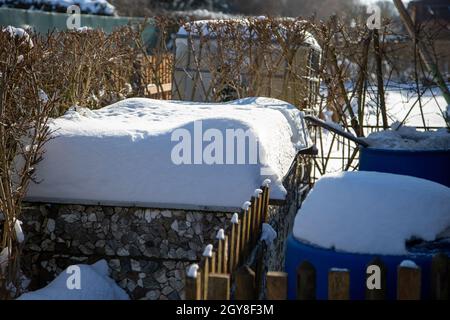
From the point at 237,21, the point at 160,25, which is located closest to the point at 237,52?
the point at 237,21

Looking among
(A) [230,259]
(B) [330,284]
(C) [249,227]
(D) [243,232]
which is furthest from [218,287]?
(C) [249,227]

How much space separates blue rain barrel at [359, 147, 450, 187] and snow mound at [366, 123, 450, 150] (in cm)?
10

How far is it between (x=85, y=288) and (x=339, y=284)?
7.24 ft

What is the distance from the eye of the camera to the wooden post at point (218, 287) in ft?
9.61

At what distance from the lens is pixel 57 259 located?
494 cm

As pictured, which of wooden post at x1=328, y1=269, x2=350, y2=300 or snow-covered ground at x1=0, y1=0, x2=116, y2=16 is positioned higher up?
snow-covered ground at x1=0, y1=0, x2=116, y2=16

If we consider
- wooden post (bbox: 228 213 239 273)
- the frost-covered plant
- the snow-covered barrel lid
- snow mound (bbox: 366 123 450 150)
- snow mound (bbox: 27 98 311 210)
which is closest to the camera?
wooden post (bbox: 228 213 239 273)

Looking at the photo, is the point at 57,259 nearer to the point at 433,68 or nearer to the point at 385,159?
the point at 385,159

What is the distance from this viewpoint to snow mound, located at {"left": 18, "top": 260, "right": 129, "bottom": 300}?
448 cm

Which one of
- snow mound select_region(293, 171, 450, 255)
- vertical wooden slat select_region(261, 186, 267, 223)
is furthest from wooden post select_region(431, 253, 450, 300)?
vertical wooden slat select_region(261, 186, 267, 223)

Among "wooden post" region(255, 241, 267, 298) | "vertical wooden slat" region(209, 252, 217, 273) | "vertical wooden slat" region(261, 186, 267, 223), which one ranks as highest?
"vertical wooden slat" region(261, 186, 267, 223)

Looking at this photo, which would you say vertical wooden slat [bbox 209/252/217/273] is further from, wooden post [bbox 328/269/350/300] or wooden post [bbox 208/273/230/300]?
wooden post [bbox 328/269/350/300]

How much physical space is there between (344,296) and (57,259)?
8.70 feet

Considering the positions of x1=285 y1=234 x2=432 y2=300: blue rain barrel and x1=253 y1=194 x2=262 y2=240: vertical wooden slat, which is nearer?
x1=285 y1=234 x2=432 y2=300: blue rain barrel
